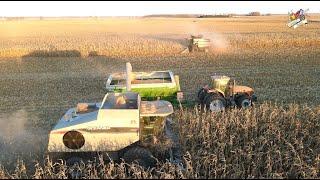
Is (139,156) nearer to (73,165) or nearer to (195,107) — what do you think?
(73,165)

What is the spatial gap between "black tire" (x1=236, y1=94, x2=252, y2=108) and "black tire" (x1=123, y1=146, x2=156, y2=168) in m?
4.38

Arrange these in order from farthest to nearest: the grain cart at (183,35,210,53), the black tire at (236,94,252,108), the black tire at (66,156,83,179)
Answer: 1. the grain cart at (183,35,210,53)
2. the black tire at (236,94,252,108)
3. the black tire at (66,156,83,179)

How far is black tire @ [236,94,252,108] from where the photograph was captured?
33.7 ft

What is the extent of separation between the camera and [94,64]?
70.2 feet

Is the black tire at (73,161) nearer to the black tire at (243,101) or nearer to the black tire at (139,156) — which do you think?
the black tire at (139,156)

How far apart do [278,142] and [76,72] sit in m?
13.1

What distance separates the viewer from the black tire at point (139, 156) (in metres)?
6.37

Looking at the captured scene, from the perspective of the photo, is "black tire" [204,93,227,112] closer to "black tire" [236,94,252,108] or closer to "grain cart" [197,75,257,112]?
"grain cart" [197,75,257,112]

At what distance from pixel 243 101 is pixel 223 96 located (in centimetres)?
49

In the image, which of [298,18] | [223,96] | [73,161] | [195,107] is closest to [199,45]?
[298,18]

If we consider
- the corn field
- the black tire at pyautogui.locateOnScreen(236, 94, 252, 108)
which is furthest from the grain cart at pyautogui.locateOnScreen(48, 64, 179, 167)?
the black tire at pyautogui.locateOnScreen(236, 94, 252, 108)

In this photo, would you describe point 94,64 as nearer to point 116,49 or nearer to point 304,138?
point 116,49

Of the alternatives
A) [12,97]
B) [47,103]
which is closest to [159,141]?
[47,103]

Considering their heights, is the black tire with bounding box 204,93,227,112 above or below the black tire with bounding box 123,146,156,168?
above
